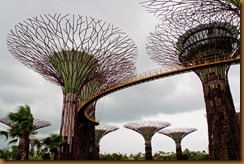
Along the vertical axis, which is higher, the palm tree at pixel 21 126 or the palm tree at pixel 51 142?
the palm tree at pixel 21 126

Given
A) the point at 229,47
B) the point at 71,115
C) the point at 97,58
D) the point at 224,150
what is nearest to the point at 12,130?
the point at 71,115

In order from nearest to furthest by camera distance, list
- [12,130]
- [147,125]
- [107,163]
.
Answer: [107,163], [12,130], [147,125]

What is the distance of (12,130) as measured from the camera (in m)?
13.1

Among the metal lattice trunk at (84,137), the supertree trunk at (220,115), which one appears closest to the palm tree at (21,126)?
the metal lattice trunk at (84,137)

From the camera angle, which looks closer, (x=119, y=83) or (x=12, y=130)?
(x=12, y=130)

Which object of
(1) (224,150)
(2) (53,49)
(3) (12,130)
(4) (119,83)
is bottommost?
(1) (224,150)

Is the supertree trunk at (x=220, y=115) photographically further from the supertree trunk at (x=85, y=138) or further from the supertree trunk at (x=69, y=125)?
the supertree trunk at (x=85, y=138)

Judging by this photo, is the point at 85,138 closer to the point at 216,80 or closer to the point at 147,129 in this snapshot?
the point at 216,80

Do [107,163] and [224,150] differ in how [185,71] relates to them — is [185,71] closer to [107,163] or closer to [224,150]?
[224,150]

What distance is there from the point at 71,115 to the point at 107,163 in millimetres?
16850

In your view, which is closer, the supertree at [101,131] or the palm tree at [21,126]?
the palm tree at [21,126]

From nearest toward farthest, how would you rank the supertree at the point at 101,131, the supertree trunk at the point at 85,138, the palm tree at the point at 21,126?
the palm tree at the point at 21,126
the supertree trunk at the point at 85,138
the supertree at the point at 101,131

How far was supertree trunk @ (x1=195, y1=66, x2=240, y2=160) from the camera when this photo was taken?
1997 centimetres

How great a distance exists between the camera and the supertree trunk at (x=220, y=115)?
65.5 feet
